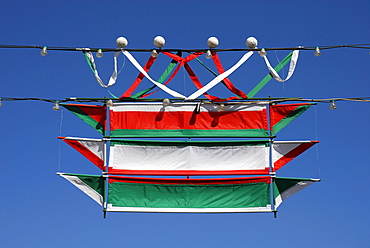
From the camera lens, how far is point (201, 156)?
50.6ft

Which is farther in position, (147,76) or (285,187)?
(147,76)

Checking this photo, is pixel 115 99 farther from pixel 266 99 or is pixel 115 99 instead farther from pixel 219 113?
pixel 266 99

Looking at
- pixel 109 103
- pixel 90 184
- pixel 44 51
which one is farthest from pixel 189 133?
pixel 44 51

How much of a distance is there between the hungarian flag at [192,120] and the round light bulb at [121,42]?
4.17 feet

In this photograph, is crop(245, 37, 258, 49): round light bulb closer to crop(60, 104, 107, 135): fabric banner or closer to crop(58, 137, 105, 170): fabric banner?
crop(60, 104, 107, 135): fabric banner

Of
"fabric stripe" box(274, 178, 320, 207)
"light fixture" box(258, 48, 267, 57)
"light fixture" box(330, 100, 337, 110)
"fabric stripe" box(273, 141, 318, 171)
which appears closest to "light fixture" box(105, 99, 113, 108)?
"light fixture" box(258, 48, 267, 57)

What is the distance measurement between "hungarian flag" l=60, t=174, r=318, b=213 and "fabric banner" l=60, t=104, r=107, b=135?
3.78 feet

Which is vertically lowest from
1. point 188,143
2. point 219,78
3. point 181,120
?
point 188,143

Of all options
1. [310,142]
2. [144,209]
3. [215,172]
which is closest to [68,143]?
[144,209]

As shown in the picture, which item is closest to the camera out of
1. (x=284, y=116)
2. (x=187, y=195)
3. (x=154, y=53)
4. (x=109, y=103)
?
(x=187, y=195)

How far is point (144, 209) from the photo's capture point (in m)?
15.1

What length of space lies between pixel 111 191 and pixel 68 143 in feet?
4.64

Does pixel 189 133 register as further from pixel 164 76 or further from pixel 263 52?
pixel 263 52

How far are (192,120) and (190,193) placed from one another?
5.18ft
